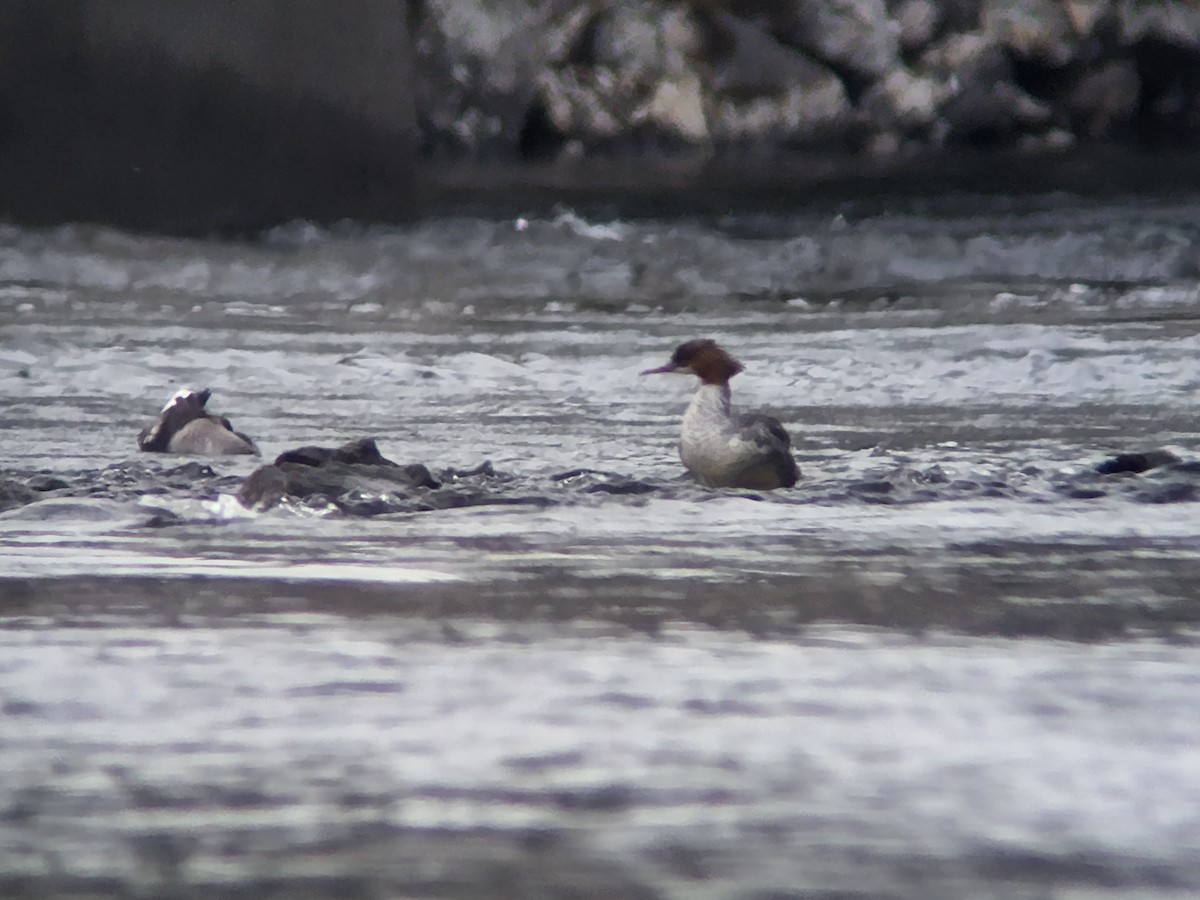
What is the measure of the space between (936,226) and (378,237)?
12.9ft

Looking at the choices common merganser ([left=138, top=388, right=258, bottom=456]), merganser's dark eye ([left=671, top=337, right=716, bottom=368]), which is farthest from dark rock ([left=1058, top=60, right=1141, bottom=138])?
common merganser ([left=138, top=388, right=258, bottom=456])

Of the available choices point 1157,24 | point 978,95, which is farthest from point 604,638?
point 1157,24

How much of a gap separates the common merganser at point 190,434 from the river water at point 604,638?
0.11 meters

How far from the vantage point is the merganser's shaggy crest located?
4641 mm

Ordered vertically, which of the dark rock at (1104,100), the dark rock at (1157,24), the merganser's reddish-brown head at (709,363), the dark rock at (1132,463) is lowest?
the dark rock at (1132,463)

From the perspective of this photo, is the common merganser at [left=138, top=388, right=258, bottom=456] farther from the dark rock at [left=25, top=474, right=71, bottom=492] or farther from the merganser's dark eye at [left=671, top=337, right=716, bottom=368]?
the merganser's dark eye at [left=671, top=337, right=716, bottom=368]

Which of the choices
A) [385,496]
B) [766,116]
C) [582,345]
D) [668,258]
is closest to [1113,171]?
[766,116]

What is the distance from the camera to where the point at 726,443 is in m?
4.68

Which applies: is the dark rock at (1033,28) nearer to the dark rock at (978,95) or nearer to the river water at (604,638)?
the dark rock at (978,95)

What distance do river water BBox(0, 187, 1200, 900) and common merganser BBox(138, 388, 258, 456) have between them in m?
0.11

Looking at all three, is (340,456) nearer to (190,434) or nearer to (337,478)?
(337,478)

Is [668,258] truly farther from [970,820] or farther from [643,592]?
[970,820]

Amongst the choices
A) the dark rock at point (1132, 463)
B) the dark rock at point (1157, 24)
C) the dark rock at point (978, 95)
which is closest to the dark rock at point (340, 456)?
the dark rock at point (1132, 463)

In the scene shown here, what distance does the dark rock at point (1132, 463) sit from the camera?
4855 millimetres
